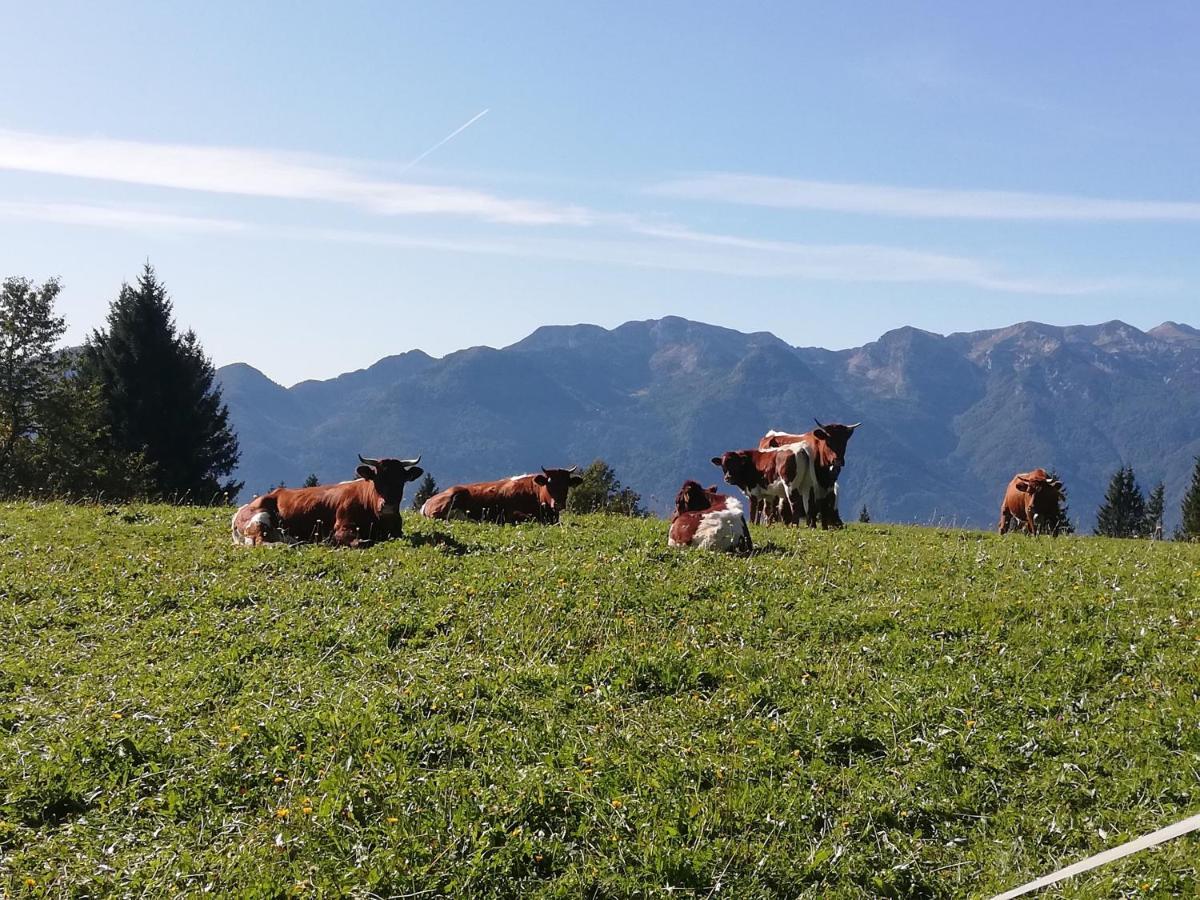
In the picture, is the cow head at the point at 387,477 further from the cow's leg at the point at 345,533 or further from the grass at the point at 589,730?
the grass at the point at 589,730

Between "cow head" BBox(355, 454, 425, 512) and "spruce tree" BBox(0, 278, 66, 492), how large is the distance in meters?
46.4

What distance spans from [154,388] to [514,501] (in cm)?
5235

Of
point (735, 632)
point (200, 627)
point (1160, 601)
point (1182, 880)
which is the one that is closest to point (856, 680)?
point (735, 632)

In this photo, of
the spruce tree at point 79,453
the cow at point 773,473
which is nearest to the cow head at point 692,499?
the cow at point 773,473

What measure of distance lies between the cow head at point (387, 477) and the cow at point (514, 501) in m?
4.46

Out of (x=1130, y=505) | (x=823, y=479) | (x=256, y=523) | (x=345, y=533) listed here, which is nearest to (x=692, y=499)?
(x=823, y=479)

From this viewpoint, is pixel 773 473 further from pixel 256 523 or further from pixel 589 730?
pixel 589 730

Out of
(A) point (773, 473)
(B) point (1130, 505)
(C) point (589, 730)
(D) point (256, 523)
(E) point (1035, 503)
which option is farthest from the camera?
(B) point (1130, 505)

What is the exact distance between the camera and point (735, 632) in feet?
40.6

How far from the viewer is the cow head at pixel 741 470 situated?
27.8 metres

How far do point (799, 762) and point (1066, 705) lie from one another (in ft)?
10.2

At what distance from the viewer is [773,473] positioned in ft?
89.7

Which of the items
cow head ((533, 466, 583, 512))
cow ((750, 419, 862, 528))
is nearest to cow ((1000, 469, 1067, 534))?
cow ((750, 419, 862, 528))

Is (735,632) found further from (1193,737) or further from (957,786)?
(1193,737)
